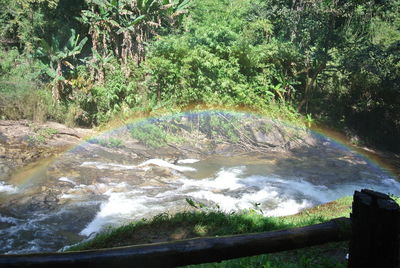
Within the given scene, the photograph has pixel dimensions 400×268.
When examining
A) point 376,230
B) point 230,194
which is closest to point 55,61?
point 230,194

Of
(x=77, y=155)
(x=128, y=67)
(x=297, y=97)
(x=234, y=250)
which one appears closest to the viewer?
(x=234, y=250)

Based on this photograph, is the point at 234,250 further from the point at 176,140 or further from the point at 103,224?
the point at 176,140

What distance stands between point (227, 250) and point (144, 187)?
8.54 meters

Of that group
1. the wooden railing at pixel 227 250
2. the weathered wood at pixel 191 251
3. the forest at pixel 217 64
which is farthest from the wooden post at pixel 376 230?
the forest at pixel 217 64

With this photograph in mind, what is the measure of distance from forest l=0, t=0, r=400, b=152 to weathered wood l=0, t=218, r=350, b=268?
13.5 meters

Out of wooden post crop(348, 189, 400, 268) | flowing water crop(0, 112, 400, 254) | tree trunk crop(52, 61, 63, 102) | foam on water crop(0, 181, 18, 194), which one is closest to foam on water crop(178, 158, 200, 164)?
flowing water crop(0, 112, 400, 254)

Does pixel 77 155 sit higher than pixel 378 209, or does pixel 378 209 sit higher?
Result: pixel 378 209

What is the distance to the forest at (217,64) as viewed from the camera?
49.7 ft

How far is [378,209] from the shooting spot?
1765mm

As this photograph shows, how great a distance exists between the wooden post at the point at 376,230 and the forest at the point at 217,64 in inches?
552

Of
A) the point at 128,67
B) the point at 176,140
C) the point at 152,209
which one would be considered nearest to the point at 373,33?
the point at 176,140

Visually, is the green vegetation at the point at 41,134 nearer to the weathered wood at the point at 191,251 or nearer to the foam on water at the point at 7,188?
the foam on water at the point at 7,188

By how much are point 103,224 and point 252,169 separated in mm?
6299

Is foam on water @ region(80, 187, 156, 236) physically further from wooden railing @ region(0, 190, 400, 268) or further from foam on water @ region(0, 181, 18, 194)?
wooden railing @ region(0, 190, 400, 268)
